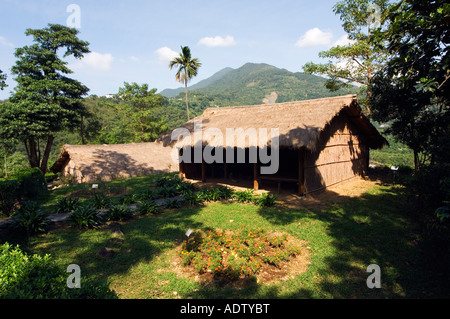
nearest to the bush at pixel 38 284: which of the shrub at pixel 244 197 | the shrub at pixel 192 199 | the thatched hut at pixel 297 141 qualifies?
the shrub at pixel 192 199

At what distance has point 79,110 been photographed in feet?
75.9

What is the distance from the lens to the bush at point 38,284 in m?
2.95

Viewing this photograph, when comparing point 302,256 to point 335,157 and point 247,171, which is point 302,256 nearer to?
point 335,157

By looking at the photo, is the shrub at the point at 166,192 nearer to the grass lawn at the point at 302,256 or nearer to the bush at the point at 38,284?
the grass lawn at the point at 302,256

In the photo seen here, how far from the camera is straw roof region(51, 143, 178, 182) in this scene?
58.5ft

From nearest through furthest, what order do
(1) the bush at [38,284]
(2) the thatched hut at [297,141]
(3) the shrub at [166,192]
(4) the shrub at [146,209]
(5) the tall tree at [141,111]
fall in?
1. (1) the bush at [38,284]
2. (4) the shrub at [146,209]
3. (2) the thatched hut at [297,141]
4. (3) the shrub at [166,192]
5. (5) the tall tree at [141,111]

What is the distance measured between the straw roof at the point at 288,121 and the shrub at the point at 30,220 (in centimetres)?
765

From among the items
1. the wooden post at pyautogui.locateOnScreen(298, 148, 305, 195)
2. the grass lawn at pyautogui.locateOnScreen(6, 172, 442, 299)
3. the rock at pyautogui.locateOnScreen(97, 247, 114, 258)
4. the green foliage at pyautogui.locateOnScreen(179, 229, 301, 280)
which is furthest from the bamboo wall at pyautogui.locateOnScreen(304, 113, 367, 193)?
the rock at pyautogui.locateOnScreen(97, 247, 114, 258)

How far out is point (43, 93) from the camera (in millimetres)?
20938

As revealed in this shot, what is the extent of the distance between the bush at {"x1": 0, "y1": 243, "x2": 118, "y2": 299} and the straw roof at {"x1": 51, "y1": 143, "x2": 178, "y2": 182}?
15.0 metres

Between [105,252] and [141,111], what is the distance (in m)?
26.8
